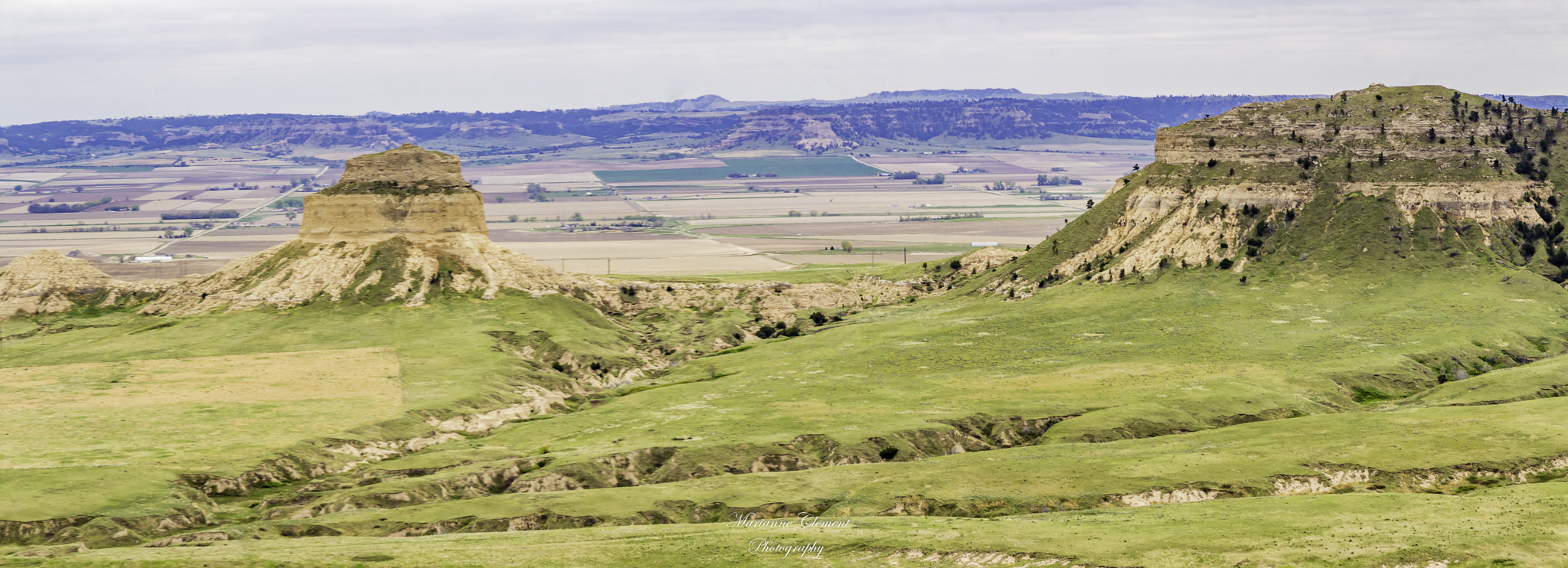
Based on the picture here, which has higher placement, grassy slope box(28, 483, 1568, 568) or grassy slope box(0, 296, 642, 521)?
grassy slope box(28, 483, 1568, 568)

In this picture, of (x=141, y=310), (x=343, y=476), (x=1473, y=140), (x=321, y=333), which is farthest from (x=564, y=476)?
(x=1473, y=140)

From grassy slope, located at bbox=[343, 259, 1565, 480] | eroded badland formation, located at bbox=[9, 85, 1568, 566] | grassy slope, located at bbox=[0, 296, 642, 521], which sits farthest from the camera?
grassy slope, located at bbox=[343, 259, 1565, 480]

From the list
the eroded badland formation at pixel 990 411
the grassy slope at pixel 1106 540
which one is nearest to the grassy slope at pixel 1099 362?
the eroded badland formation at pixel 990 411

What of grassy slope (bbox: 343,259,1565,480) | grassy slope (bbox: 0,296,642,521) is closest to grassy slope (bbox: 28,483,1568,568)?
grassy slope (bbox: 0,296,642,521)

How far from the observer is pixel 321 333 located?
591 feet

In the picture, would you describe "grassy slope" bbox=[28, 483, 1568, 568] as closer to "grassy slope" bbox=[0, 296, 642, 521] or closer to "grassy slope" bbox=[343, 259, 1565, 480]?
"grassy slope" bbox=[0, 296, 642, 521]

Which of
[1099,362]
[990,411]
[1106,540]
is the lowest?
[990,411]

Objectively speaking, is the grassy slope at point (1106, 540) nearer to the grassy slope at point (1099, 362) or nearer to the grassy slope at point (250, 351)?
the grassy slope at point (250, 351)

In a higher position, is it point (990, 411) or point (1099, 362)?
point (1099, 362)

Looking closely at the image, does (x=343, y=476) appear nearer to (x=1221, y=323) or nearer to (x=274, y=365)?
(x=274, y=365)

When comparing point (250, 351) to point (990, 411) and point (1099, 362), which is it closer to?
point (990, 411)

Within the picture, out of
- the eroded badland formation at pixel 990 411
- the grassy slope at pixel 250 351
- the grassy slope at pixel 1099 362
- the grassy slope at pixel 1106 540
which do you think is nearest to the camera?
the grassy slope at pixel 1106 540

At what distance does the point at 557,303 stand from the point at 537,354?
2472 centimetres

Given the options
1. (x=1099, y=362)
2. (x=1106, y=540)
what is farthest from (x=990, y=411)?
(x=1106, y=540)
